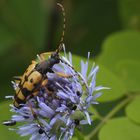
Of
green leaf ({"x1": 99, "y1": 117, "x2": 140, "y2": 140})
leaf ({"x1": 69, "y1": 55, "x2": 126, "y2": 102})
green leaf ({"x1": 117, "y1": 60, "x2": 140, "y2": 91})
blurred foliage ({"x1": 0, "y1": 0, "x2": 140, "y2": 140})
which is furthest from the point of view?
blurred foliage ({"x1": 0, "y1": 0, "x2": 140, "y2": 140})

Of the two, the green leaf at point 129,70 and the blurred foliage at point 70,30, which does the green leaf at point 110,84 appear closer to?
the green leaf at point 129,70

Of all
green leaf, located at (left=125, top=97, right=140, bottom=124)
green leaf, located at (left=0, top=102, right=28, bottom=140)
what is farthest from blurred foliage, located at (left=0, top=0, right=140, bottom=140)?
green leaf, located at (left=0, top=102, right=28, bottom=140)

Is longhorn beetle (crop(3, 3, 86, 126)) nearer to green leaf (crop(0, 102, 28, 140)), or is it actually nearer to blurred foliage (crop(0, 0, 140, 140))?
green leaf (crop(0, 102, 28, 140))

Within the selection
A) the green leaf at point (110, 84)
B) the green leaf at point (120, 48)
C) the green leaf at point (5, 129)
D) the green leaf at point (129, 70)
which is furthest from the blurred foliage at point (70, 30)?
the green leaf at point (5, 129)

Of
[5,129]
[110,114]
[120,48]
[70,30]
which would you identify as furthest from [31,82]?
[70,30]

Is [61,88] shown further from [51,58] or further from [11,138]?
[11,138]
